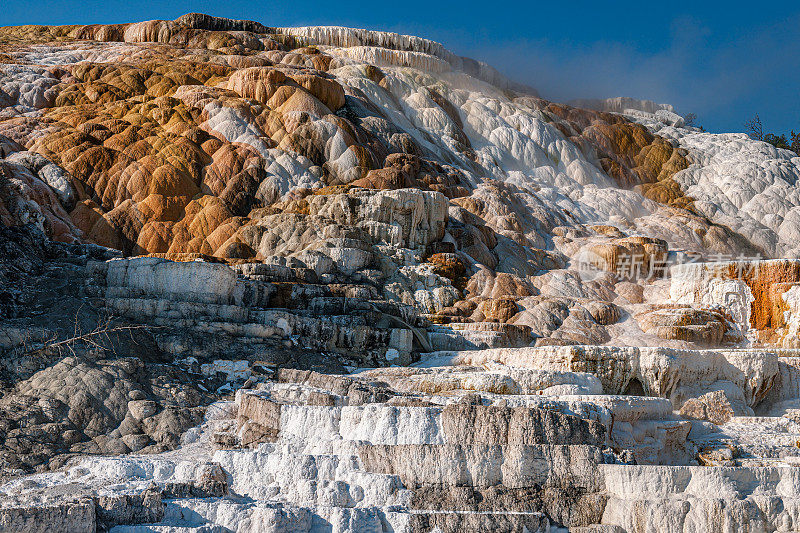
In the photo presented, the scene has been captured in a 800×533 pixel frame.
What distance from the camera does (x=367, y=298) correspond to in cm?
1847

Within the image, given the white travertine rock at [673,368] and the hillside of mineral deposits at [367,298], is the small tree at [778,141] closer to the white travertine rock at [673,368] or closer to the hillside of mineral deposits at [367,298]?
the hillside of mineral deposits at [367,298]

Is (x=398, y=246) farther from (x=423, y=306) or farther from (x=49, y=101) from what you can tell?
(x=49, y=101)

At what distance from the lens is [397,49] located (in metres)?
43.7

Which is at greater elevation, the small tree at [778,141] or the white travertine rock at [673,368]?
the small tree at [778,141]

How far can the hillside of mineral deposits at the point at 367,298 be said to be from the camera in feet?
30.0

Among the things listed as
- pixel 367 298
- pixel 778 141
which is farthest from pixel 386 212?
pixel 778 141

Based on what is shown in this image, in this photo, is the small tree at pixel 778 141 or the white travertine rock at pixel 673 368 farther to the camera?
the small tree at pixel 778 141

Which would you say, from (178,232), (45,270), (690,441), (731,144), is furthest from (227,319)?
(731,144)

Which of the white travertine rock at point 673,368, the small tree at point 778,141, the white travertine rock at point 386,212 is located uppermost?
the small tree at point 778,141

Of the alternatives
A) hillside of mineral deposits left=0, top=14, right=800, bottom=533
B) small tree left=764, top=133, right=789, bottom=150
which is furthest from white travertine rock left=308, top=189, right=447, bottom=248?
small tree left=764, top=133, right=789, bottom=150

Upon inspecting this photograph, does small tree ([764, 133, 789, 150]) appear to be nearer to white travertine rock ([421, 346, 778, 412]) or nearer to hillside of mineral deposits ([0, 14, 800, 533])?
hillside of mineral deposits ([0, 14, 800, 533])

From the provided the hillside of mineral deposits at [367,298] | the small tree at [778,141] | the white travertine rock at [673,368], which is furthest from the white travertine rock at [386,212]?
the small tree at [778,141]

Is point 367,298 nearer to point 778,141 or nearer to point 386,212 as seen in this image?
point 386,212

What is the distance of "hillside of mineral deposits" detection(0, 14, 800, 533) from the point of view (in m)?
9.15
